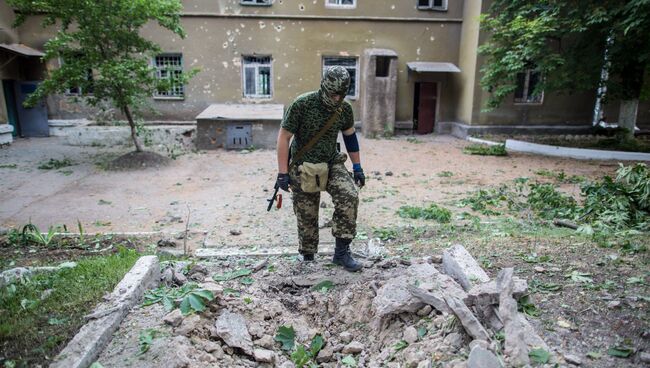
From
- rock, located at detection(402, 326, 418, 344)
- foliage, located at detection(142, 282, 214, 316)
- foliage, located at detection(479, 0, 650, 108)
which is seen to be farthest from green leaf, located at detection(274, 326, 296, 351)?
foliage, located at detection(479, 0, 650, 108)

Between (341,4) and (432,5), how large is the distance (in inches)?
130

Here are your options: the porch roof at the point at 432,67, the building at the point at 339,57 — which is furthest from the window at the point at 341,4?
the porch roof at the point at 432,67

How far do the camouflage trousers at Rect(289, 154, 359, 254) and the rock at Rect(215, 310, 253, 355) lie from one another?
4.08ft

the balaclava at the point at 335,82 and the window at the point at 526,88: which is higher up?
the window at the point at 526,88

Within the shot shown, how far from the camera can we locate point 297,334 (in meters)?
2.98

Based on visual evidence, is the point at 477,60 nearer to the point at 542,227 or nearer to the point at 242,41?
the point at 242,41

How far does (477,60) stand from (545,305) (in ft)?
42.1

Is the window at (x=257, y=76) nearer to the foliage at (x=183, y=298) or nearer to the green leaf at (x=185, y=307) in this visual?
the foliage at (x=183, y=298)

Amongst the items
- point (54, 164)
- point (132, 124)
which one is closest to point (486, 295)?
point (132, 124)

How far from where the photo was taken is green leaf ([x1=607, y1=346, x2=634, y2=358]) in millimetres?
2254

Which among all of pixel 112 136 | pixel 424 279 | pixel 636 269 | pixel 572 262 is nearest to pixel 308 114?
pixel 424 279

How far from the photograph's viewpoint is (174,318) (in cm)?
265

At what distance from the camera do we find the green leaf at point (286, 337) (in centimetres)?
283

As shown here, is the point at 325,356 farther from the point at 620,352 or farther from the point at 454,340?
the point at 620,352
